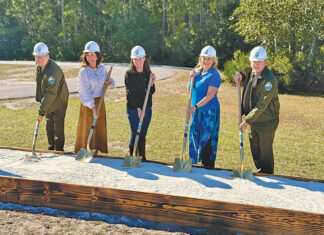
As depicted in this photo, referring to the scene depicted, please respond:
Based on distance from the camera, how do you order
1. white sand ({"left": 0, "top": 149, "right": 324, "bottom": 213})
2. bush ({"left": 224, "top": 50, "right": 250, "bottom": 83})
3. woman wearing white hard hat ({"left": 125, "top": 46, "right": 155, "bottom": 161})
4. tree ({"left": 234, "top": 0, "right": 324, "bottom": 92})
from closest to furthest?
white sand ({"left": 0, "top": 149, "right": 324, "bottom": 213}) → woman wearing white hard hat ({"left": 125, "top": 46, "right": 155, "bottom": 161}) → tree ({"left": 234, "top": 0, "right": 324, "bottom": 92}) → bush ({"left": 224, "top": 50, "right": 250, "bottom": 83})

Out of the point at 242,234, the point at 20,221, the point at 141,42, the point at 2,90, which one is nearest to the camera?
the point at 242,234

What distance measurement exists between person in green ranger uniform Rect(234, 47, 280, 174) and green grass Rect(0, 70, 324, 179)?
1297mm

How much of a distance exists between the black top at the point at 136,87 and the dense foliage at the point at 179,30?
1100 centimetres

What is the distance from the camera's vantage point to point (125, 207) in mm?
3939

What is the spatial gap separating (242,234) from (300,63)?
1350 centimetres

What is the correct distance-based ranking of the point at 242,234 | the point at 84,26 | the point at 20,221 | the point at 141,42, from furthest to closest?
1. the point at 84,26
2. the point at 141,42
3. the point at 20,221
4. the point at 242,234

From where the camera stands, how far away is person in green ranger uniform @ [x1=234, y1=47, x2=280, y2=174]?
179 inches

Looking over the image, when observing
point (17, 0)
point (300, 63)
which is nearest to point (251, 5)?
point (300, 63)

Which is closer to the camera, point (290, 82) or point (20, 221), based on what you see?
point (20, 221)

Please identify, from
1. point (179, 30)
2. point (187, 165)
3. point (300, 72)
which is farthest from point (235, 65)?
point (179, 30)

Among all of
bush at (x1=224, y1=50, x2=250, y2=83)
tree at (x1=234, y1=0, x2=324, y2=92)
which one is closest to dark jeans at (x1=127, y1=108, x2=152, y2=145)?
tree at (x1=234, y1=0, x2=324, y2=92)

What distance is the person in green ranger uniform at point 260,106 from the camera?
454cm

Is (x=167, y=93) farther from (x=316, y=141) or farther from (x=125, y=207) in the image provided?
(x=125, y=207)

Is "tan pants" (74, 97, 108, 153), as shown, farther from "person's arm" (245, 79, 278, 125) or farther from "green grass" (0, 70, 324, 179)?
"person's arm" (245, 79, 278, 125)
